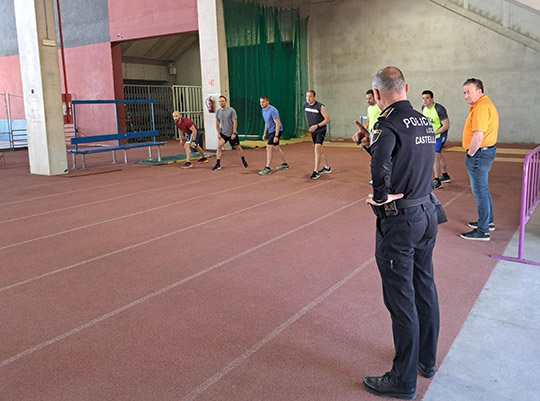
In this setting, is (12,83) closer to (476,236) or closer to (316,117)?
(316,117)

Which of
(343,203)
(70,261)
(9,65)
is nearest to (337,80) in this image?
(343,203)

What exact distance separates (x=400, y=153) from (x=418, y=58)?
54.6 ft

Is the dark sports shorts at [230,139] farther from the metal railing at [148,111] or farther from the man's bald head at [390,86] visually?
the metal railing at [148,111]

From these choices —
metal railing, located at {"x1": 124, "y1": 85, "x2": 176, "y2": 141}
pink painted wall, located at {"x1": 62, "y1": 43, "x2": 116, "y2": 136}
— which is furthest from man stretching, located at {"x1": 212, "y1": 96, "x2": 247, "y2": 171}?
metal railing, located at {"x1": 124, "y1": 85, "x2": 176, "y2": 141}

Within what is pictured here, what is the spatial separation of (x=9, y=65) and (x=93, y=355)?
22.7 metres

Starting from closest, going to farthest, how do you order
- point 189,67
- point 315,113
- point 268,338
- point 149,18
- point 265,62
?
point 268,338
point 315,113
point 265,62
point 149,18
point 189,67

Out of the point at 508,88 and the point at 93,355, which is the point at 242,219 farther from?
the point at 508,88

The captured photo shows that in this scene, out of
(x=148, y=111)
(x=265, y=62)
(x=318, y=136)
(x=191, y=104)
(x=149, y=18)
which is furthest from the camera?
(x=148, y=111)

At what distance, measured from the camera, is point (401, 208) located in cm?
277

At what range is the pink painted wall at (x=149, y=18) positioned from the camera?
18.3 meters

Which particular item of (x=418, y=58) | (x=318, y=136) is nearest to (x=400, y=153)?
(x=318, y=136)

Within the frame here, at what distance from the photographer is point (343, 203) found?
7977 millimetres

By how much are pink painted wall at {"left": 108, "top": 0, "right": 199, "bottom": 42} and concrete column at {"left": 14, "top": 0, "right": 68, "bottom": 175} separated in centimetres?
708

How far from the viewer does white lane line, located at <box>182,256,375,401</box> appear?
2.95 metres
